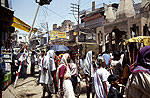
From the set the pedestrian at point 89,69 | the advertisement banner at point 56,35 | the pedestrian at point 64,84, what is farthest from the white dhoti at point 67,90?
the advertisement banner at point 56,35

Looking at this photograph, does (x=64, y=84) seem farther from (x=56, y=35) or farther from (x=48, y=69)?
(x=56, y=35)

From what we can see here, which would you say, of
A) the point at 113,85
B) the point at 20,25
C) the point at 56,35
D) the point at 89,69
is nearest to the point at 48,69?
the point at 89,69

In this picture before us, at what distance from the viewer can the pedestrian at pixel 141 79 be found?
5.43 ft

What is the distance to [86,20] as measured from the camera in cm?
2958

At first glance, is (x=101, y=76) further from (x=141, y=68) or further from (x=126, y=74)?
(x=126, y=74)

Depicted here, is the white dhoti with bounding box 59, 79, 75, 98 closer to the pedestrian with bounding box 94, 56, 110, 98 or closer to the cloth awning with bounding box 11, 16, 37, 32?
the pedestrian with bounding box 94, 56, 110, 98

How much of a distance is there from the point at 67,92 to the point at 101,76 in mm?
1034

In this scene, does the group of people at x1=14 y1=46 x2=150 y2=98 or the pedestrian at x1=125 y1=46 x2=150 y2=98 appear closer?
the pedestrian at x1=125 y1=46 x2=150 y2=98

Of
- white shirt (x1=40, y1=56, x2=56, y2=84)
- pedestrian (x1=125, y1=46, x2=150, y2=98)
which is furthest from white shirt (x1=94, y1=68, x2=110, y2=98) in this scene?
white shirt (x1=40, y1=56, x2=56, y2=84)

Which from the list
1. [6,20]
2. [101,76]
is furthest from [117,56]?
[6,20]

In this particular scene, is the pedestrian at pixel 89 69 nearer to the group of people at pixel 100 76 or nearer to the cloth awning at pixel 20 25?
the group of people at pixel 100 76

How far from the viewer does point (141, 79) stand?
171 cm

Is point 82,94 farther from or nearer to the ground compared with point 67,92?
nearer to the ground

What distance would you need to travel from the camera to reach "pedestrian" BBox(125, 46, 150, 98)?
1.66 m
